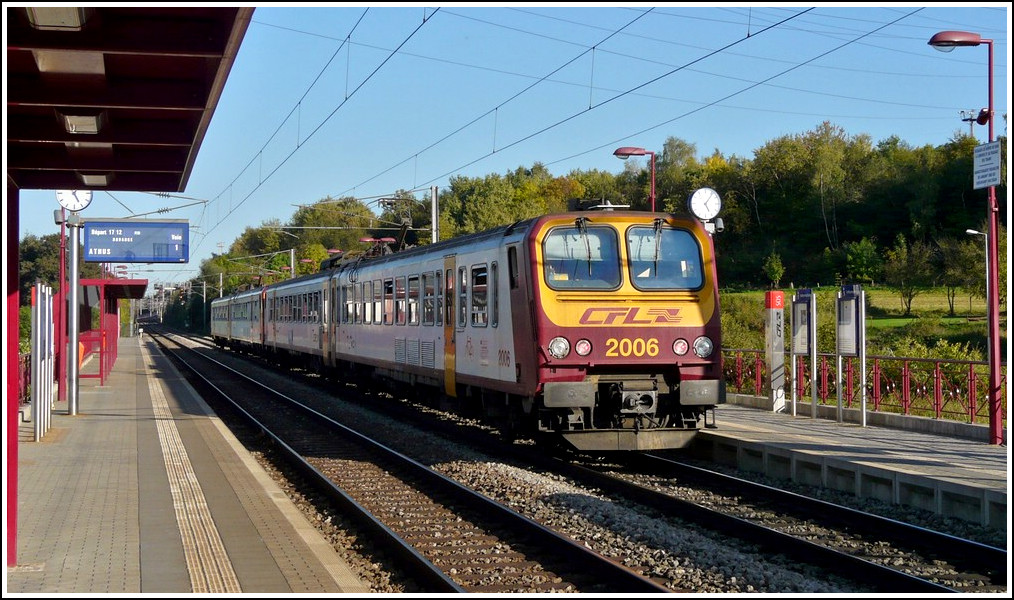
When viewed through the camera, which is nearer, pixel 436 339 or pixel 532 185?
pixel 436 339

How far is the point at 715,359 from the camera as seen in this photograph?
532 inches

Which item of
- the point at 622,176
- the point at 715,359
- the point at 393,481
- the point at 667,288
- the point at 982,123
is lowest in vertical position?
the point at 393,481

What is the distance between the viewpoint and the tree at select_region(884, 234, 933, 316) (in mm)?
53188

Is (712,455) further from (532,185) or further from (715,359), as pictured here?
(532,185)

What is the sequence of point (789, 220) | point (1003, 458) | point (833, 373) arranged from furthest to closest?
1. point (789, 220)
2. point (833, 373)
3. point (1003, 458)

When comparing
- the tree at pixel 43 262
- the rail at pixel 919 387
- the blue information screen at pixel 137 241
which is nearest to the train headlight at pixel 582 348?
the rail at pixel 919 387

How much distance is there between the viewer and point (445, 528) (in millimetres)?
10203

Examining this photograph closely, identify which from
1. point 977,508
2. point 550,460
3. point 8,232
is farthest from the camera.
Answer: point 550,460

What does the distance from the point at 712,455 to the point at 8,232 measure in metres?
9.81

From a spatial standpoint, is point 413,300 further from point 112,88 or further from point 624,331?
point 112,88

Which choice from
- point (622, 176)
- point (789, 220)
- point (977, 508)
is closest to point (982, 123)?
point (977, 508)

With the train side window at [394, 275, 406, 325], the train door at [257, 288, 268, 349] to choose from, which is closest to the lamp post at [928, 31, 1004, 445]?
the train side window at [394, 275, 406, 325]

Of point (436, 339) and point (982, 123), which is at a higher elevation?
point (982, 123)

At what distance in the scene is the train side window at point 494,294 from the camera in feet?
47.5
